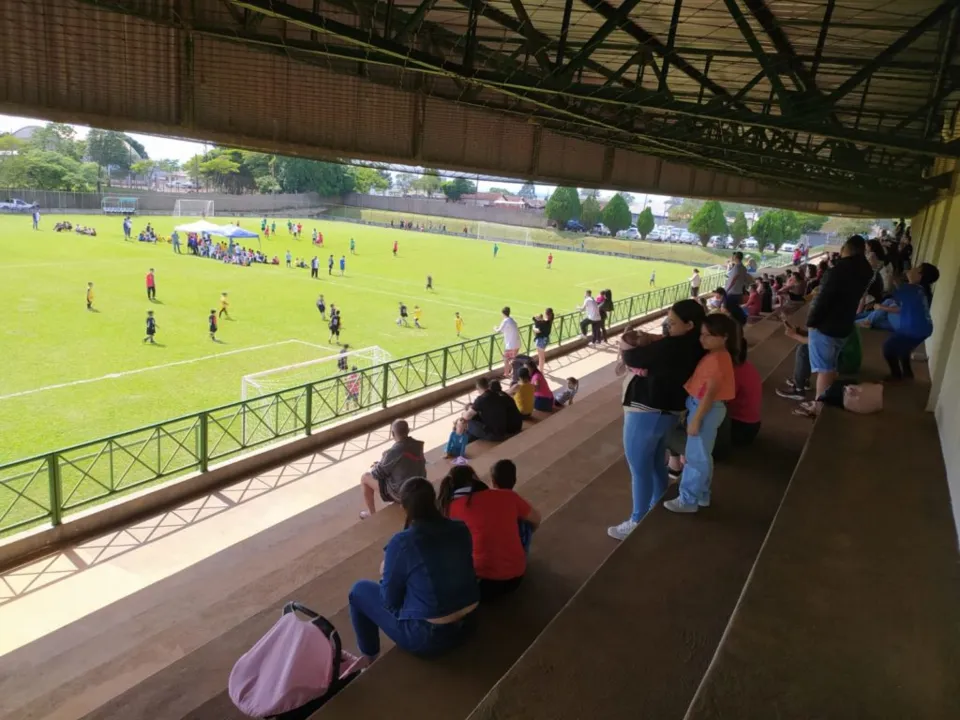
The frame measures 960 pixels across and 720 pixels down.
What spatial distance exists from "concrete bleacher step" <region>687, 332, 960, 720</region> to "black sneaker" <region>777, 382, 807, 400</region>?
7.02 ft

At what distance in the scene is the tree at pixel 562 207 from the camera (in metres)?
88.1

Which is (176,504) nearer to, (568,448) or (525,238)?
(568,448)

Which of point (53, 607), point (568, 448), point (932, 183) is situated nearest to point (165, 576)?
point (53, 607)

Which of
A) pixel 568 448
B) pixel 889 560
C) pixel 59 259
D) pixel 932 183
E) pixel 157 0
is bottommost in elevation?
pixel 59 259

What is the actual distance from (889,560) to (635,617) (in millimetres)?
1338

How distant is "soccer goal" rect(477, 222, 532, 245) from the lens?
258ft

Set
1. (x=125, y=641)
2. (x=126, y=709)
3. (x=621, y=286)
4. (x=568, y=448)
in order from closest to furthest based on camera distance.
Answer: (x=126, y=709) → (x=125, y=641) → (x=568, y=448) → (x=621, y=286)

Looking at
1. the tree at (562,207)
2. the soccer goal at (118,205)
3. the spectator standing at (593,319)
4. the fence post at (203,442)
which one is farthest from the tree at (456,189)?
the fence post at (203,442)

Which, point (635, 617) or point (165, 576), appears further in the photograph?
point (165, 576)

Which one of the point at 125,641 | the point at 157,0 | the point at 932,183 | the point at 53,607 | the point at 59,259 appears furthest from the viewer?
the point at 59,259

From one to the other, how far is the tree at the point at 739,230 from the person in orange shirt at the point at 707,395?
86913 mm

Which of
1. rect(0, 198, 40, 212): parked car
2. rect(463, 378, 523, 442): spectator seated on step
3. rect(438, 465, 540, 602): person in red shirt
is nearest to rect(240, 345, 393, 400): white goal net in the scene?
rect(463, 378, 523, 442): spectator seated on step

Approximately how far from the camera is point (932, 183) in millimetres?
11430

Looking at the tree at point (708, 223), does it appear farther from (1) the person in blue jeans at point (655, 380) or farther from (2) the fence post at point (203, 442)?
(1) the person in blue jeans at point (655, 380)
